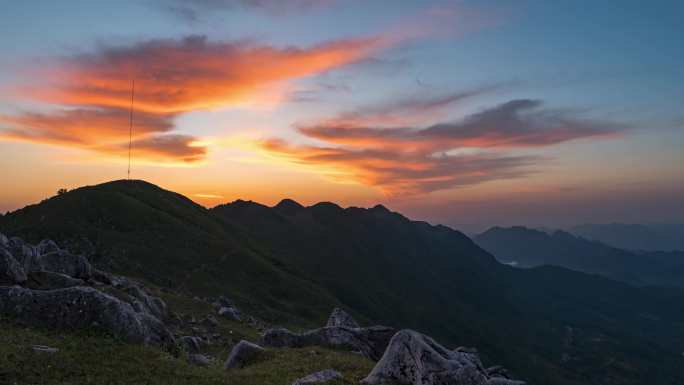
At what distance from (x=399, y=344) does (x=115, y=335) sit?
18.4 metres

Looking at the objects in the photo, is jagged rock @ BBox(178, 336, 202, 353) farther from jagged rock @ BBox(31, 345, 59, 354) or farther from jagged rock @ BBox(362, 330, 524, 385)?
jagged rock @ BBox(362, 330, 524, 385)

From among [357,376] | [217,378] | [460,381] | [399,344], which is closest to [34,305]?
[217,378]

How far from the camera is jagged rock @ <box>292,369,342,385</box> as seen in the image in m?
24.1

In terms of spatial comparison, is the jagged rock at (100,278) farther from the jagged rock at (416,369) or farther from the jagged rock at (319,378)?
the jagged rock at (416,369)

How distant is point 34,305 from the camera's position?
29.2 m

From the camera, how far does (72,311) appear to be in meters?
29.0

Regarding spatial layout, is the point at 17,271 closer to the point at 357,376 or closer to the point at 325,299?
the point at 357,376

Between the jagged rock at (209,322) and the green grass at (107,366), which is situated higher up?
the green grass at (107,366)

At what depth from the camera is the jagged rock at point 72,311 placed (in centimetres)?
2869

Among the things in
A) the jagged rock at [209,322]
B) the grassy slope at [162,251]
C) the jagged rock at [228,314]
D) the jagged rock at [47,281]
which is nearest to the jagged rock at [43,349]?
the jagged rock at [47,281]

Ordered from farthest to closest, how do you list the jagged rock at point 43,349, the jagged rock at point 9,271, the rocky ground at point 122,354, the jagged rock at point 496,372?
1. the jagged rock at point 496,372
2. the jagged rock at point 9,271
3. the jagged rock at point 43,349
4. the rocky ground at point 122,354

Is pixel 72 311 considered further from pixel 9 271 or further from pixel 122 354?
pixel 9 271

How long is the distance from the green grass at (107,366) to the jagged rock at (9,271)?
662 cm

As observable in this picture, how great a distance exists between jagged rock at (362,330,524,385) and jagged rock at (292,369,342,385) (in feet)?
6.14
